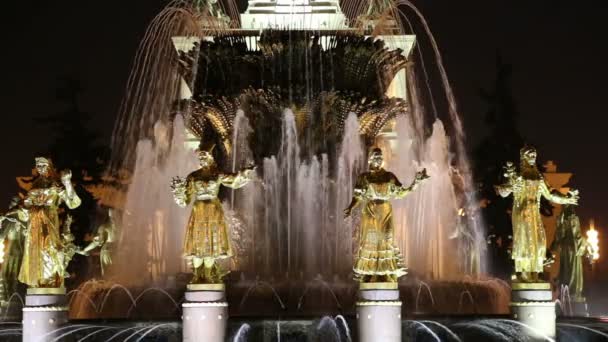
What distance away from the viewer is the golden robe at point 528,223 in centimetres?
1581

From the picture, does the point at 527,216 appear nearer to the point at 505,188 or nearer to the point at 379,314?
the point at 505,188

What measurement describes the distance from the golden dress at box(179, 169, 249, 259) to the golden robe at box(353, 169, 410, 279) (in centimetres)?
187

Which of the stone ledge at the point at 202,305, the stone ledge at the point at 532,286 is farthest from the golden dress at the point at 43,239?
the stone ledge at the point at 532,286

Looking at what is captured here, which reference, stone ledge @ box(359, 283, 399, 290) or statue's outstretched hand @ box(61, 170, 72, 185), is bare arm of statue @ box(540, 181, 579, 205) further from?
statue's outstretched hand @ box(61, 170, 72, 185)

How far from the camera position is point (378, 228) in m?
15.0

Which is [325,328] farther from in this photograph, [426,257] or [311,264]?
[426,257]

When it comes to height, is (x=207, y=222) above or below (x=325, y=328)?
above

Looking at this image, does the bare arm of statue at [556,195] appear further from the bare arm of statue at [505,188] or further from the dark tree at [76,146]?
the dark tree at [76,146]

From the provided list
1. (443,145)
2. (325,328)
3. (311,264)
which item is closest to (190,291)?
(325,328)

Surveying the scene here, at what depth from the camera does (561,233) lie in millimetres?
21062

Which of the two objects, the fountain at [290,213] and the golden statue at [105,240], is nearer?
the fountain at [290,213]

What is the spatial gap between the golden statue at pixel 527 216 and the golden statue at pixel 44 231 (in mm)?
7146

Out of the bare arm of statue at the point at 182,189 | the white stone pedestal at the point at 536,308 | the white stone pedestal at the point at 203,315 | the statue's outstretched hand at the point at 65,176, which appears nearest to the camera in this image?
the white stone pedestal at the point at 203,315

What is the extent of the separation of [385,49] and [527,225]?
951cm
